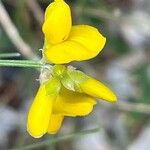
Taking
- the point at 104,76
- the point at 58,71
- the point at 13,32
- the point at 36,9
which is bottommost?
the point at 104,76

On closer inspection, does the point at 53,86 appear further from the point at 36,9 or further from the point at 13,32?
the point at 36,9

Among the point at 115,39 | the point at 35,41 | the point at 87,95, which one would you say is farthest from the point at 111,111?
the point at 87,95

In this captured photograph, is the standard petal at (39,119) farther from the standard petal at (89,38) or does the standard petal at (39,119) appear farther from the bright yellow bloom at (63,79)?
the standard petal at (89,38)

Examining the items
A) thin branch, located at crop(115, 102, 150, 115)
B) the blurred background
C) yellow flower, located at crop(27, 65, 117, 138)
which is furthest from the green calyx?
thin branch, located at crop(115, 102, 150, 115)

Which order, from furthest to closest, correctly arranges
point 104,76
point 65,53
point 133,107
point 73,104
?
point 104,76, point 133,107, point 73,104, point 65,53

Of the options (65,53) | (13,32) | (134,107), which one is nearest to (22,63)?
(65,53)

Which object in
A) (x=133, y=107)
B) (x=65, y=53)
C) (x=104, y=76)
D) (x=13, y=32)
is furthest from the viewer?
(x=104, y=76)

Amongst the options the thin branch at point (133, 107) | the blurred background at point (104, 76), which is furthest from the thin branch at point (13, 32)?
the thin branch at point (133, 107)
